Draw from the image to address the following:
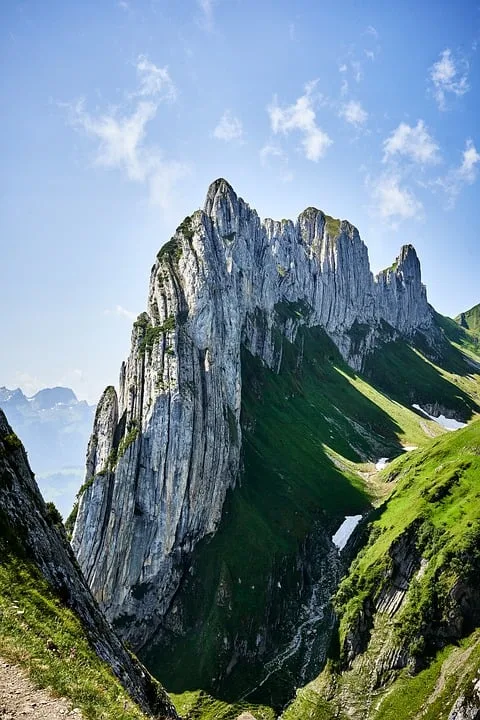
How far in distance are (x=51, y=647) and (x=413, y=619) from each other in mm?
74583

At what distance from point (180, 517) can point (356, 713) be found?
53129mm

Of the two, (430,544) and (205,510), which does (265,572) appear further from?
(430,544)

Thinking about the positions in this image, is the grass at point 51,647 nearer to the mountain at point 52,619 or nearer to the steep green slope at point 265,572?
the mountain at point 52,619

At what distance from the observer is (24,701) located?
1917cm

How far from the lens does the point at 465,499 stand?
305ft

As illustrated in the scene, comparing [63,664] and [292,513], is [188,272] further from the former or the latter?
[63,664]

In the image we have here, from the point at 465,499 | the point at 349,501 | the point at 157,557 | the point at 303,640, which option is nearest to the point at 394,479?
the point at 349,501

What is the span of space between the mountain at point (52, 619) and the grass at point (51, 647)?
5 centimetres

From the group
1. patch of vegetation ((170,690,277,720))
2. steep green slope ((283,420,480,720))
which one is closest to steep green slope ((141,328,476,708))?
patch of vegetation ((170,690,277,720))

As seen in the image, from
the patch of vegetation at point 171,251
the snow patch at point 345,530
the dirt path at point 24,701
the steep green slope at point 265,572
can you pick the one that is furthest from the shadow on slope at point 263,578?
the dirt path at point 24,701

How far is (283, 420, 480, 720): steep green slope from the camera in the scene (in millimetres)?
71000

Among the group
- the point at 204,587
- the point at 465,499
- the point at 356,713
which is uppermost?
the point at 204,587

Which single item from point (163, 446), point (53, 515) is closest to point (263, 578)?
point (163, 446)

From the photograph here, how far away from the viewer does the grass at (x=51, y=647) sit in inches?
834
